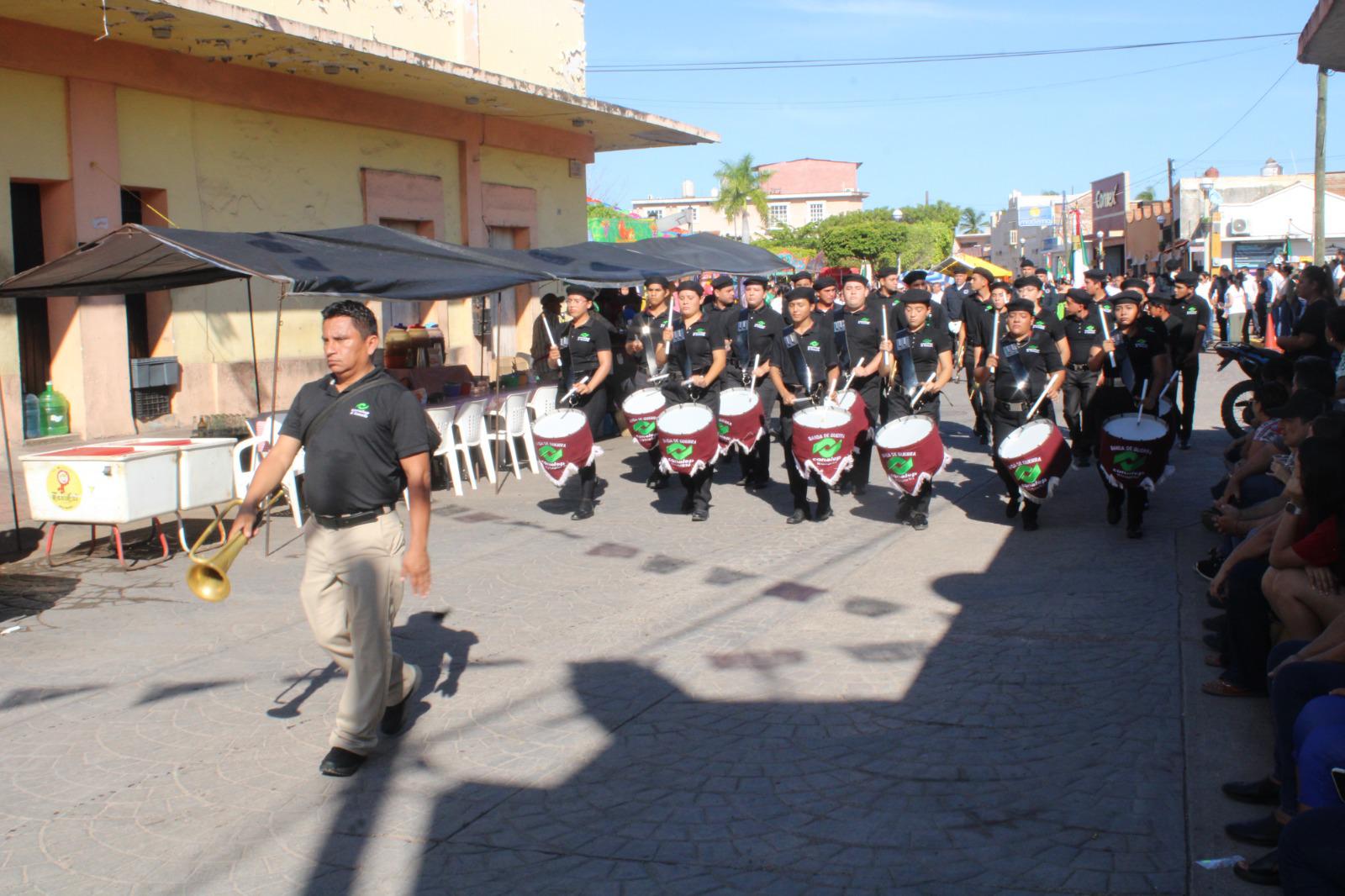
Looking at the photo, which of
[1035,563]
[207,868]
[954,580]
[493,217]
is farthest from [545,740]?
[493,217]

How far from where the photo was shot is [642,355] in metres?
14.5

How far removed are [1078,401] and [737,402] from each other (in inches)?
152

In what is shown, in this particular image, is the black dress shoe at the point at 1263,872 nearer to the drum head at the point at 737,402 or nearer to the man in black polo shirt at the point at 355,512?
the man in black polo shirt at the point at 355,512

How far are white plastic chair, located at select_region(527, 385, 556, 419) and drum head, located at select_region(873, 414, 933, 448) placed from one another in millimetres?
5135

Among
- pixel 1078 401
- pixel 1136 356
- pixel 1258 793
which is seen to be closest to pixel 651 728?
pixel 1258 793

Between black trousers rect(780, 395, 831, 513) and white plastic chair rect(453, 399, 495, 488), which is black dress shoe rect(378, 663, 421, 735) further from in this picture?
white plastic chair rect(453, 399, 495, 488)

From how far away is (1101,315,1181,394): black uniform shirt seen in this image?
10148 mm

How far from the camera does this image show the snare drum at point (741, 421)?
33.1 feet

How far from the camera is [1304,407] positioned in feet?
20.2

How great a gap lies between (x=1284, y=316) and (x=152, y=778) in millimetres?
24028

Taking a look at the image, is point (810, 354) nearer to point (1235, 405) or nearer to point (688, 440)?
point (688, 440)

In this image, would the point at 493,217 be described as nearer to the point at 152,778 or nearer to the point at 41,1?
the point at 41,1

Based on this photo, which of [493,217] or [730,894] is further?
[493,217]

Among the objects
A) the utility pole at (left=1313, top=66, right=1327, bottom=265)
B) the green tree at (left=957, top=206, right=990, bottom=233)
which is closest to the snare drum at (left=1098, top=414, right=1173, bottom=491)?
the utility pole at (left=1313, top=66, right=1327, bottom=265)
